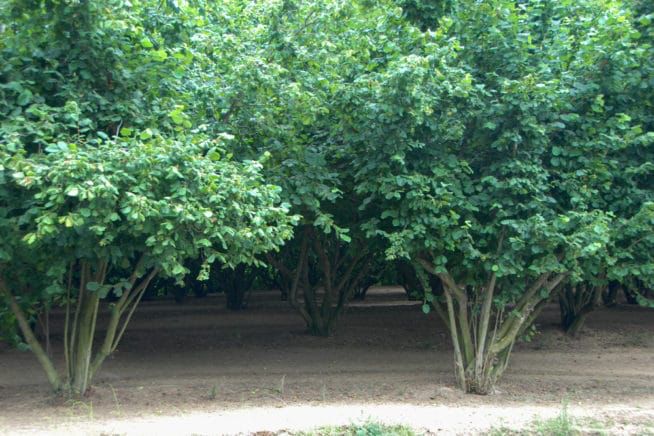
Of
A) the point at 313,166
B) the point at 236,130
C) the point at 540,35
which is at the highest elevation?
the point at 540,35

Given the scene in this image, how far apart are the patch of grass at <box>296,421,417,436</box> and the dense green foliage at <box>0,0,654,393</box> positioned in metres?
1.53

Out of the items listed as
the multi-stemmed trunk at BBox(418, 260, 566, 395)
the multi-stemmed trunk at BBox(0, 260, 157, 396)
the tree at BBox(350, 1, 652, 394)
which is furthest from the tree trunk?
the multi-stemmed trunk at BBox(418, 260, 566, 395)

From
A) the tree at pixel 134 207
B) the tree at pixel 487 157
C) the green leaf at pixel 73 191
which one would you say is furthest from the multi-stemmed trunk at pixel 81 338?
the tree at pixel 487 157

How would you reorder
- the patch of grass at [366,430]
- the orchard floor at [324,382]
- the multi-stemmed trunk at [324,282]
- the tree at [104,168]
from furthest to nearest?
the multi-stemmed trunk at [324,282], the orchard floor at [324,382], the patch of grass at [366,430], the tree at [104,168]

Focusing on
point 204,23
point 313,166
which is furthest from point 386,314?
point 204,23

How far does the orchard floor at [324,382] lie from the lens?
23.7 feet

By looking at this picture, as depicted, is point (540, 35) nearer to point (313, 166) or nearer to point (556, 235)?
point (556, 235)

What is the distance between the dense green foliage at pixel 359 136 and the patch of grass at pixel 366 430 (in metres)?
1.53

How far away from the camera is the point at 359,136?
7.91 meters

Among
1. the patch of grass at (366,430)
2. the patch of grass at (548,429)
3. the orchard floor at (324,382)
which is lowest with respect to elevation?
the patch of grass at (548,429)

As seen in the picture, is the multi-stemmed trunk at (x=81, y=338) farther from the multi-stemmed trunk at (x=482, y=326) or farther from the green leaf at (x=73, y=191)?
the multi-stemmed trunk at (x=482, y=326)

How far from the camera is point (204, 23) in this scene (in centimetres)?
832

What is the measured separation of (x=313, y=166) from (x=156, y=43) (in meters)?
2.39

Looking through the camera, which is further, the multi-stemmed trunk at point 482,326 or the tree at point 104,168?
the multi-stemmed trunk at point 482,326
